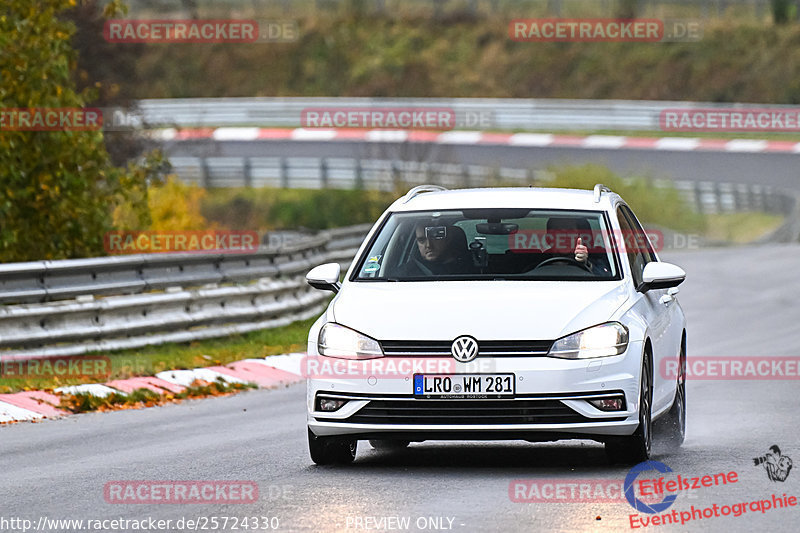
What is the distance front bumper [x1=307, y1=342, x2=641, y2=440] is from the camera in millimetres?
8953

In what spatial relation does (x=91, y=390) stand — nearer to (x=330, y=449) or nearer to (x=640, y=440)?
(x=330, y=449)

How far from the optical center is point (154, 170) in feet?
68.5

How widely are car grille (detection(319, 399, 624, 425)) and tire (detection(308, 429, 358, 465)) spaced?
1.39 ft

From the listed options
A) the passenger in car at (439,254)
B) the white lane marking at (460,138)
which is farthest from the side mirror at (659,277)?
the white lane marking at (460,138)

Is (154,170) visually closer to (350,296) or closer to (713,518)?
(350,296)

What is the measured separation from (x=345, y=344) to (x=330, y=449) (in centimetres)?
74

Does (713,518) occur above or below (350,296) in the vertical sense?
below

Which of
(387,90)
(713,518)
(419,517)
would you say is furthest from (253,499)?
(387,90)

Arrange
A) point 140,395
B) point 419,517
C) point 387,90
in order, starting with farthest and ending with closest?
point 387,90
point 140,395
point 419,517

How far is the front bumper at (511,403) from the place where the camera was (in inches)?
352

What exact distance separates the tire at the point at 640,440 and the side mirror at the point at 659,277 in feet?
1.73

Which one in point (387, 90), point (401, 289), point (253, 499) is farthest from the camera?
point (387, 90)

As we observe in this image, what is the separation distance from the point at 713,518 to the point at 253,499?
2.32 m

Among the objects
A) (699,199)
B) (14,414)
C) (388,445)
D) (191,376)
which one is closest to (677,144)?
(699,199)
